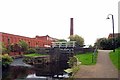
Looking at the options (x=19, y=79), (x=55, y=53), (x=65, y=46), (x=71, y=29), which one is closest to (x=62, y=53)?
(x=55, y=53)

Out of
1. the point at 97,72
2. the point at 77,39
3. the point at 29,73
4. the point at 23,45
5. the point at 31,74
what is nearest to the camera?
the point at 97,72

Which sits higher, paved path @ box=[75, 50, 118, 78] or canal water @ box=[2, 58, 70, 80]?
paved path @ box=[75, 50, 118, 78]

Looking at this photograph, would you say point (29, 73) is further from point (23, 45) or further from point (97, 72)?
point (23, 45)

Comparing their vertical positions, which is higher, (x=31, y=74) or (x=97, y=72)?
(x=97, y=72)

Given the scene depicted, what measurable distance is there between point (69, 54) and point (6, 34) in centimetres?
1969

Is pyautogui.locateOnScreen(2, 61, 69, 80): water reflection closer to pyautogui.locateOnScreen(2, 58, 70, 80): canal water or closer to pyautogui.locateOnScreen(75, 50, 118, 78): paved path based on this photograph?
pyautogui.locateOnScreen(2, 58, 70, 80): canal water

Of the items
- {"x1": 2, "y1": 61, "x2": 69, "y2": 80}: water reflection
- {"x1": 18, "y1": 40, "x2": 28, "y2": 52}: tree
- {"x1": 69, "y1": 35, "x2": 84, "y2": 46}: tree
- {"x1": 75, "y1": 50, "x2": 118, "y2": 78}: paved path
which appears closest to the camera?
{"x1": 75, "y1": 50, "x2": 118, "y2": 78}: paved path

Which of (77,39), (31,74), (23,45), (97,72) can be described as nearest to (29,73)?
(31,74)

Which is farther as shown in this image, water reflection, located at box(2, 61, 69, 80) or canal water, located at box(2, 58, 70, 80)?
water reflection, located at box(2, 61, 69, 80)

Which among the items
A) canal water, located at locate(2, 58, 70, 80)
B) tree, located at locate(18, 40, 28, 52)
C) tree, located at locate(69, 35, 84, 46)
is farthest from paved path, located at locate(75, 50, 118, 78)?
tree, located at locate(69, 35, 84, 46)

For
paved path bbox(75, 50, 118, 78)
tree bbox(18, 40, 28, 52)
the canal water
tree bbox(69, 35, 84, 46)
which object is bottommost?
the canal water

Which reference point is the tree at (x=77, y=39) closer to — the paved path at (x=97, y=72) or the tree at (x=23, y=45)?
the tree at (x=23, y=45)

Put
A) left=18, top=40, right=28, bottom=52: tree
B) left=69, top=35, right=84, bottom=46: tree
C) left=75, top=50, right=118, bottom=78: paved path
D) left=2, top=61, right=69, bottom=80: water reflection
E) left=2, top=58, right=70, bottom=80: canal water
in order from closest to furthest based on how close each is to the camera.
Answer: left=75, top=50, right=118, bottom=78: paved path, left=2, top=58, right=70, bottom=80: canal water, left=2, top=61, right=69, bottom=80: water reflection, left=18, top=40, right=28, bottom=52: tree, left=69, top=35, right=84, bottom=46: tree

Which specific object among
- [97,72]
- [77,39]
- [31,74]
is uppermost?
[77,39]
